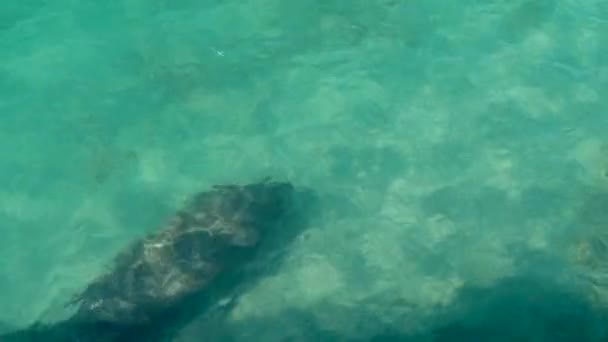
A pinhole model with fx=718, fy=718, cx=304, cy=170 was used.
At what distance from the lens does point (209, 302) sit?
1346 cm

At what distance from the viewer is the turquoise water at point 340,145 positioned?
13680 millimetres

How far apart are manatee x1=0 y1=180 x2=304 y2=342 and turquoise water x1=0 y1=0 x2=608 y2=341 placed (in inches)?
20.9

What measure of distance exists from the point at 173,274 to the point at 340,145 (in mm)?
5094

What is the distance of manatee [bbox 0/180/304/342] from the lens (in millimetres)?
13102

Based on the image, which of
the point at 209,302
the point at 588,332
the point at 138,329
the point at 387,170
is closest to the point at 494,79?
the point at 387,170

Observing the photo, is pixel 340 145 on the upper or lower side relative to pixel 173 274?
upper

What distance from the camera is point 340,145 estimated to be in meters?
16.4

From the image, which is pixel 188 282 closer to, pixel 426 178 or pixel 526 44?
pixel 426 178

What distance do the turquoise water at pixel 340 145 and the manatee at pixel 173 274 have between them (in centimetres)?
53

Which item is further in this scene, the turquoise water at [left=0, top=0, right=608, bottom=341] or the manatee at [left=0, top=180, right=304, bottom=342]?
the turquoise water at [left=0, top=0, right=608, bottom=341]

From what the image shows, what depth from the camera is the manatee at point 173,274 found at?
13.1 meters

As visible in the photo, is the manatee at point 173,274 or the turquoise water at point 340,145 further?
the turquoise water at point 340,145

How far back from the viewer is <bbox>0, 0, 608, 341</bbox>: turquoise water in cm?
1368

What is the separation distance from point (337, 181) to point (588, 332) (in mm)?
5852
